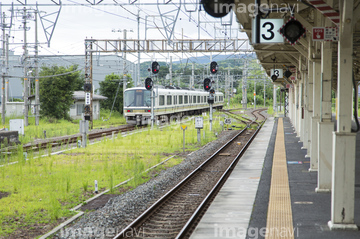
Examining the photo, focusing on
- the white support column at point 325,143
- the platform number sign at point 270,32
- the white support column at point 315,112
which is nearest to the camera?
the platform number sign at point 270,32

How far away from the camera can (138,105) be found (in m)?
28.0

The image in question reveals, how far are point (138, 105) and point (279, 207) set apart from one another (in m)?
20.9

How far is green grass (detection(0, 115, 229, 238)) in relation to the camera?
7625 millimetres

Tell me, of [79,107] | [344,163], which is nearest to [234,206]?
[344,163]

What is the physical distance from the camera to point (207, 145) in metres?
18.8

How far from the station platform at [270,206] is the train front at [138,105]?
1528 centimetres

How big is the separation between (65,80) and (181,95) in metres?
9.90

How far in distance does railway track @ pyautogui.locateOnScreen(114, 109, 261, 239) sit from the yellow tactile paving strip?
1237 mm

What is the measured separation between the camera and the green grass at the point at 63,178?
25.0 feet

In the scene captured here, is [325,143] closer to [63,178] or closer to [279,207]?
[279,207]

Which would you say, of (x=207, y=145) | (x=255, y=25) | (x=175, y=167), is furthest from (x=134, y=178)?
(x=207, y=145)

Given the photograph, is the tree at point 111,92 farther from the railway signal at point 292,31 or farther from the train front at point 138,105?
the railway signal at point 292,31

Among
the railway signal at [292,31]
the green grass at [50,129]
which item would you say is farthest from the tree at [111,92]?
the railway signal at [292,31]

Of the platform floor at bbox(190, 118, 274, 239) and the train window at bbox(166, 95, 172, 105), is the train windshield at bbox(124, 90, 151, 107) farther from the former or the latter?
the platform floor at bbox(190, 118, 274, 239)
